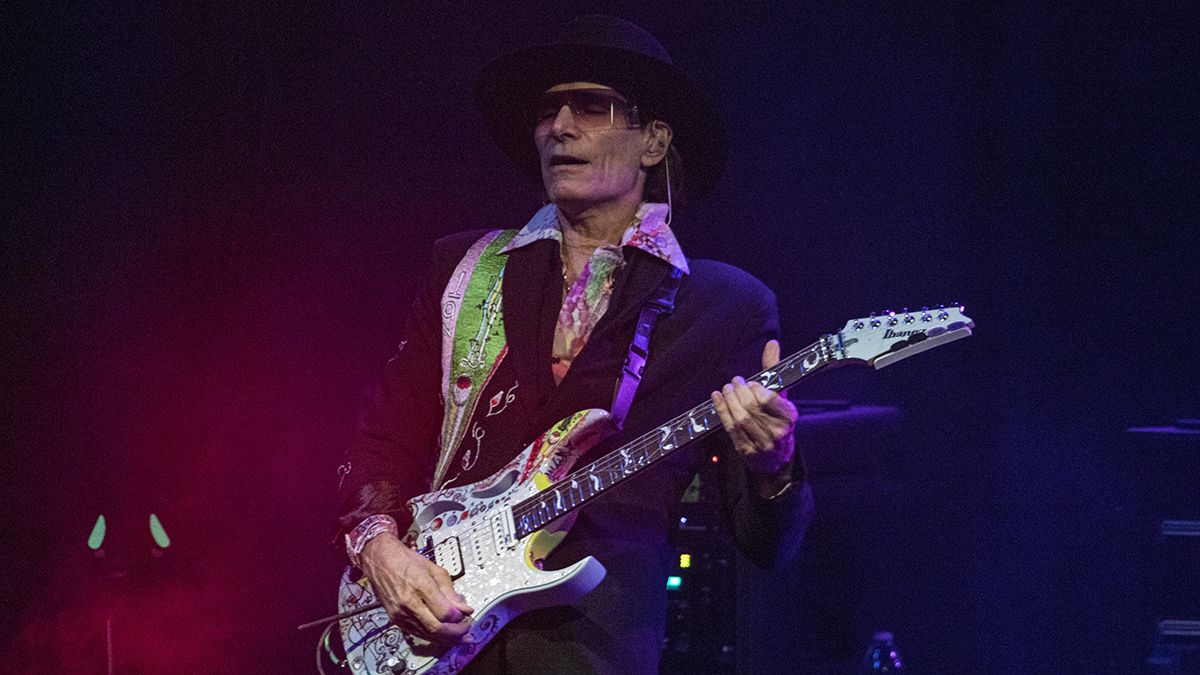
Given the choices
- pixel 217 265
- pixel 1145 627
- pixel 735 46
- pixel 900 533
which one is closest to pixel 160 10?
pixel 217 265

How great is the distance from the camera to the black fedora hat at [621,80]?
10.6ft

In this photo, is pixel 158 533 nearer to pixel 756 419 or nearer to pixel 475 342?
pixel 475 342

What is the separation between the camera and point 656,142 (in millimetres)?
3391

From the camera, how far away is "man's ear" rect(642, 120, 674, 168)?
3377mm

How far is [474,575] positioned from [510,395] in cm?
51

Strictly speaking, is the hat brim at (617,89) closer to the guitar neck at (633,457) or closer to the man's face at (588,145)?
the man's face at (588,145)

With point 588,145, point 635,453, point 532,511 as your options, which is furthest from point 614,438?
point 588,145

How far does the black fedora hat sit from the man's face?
0.18 ft

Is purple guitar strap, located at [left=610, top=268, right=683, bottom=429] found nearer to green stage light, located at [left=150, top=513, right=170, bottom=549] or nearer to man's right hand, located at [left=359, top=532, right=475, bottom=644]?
man's right hand, located at [left=359, top=532, right=475, bottom=644]

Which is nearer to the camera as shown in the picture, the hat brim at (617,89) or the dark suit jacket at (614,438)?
the dark suit jacket at (614,438)

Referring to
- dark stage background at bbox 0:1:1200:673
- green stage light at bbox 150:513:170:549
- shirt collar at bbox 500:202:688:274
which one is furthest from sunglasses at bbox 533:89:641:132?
green stage light at bbox 150:513:170:549

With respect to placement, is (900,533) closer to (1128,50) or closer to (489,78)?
(1128,50)

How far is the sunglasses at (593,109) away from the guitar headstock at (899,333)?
1041 millimetres

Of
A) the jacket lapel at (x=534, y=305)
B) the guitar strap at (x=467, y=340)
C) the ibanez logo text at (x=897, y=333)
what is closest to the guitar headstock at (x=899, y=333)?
the ibanez logo text at (x=897, y=333)
